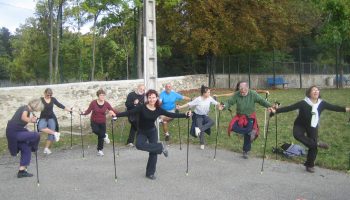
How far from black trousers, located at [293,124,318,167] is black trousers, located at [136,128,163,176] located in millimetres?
2799

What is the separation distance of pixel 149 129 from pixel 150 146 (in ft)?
1.30

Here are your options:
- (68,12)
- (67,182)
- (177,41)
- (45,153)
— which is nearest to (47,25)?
(68,12)

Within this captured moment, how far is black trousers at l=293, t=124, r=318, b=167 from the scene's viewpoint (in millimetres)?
8430

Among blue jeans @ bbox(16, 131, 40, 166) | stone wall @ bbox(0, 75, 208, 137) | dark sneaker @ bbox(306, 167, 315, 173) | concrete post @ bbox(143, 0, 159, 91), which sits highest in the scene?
concrete post @ bbox(143, 0, 159, 91)

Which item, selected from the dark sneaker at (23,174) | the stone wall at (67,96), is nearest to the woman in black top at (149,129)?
the dark sneaker at (23,174)

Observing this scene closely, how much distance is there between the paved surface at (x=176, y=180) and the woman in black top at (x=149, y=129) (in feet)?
1.16

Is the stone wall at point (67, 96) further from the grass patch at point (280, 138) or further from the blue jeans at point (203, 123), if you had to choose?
the blue jeans at point (203, 123)

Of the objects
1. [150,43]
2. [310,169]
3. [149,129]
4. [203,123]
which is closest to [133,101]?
[150,43]

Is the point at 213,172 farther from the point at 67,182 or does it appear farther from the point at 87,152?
the point at 87,152

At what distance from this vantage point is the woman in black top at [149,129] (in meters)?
8.15

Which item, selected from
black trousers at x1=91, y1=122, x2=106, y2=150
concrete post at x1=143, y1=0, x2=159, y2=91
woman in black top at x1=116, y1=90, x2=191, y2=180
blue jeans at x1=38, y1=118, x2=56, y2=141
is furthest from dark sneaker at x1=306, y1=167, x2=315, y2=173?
blue jeans at x1=38, y1=118, x2=56, y2=141

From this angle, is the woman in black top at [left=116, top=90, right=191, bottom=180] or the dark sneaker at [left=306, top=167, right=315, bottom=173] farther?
the dark sneaker at [left=306, top=167, right=315, bottom=173]

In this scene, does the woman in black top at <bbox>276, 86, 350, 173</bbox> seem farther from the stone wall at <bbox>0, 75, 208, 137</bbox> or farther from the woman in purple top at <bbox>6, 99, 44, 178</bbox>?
the stone wall at <bbox>0, 75, 208, 137</bbox>

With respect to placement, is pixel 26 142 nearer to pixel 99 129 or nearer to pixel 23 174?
pixel 23 174
